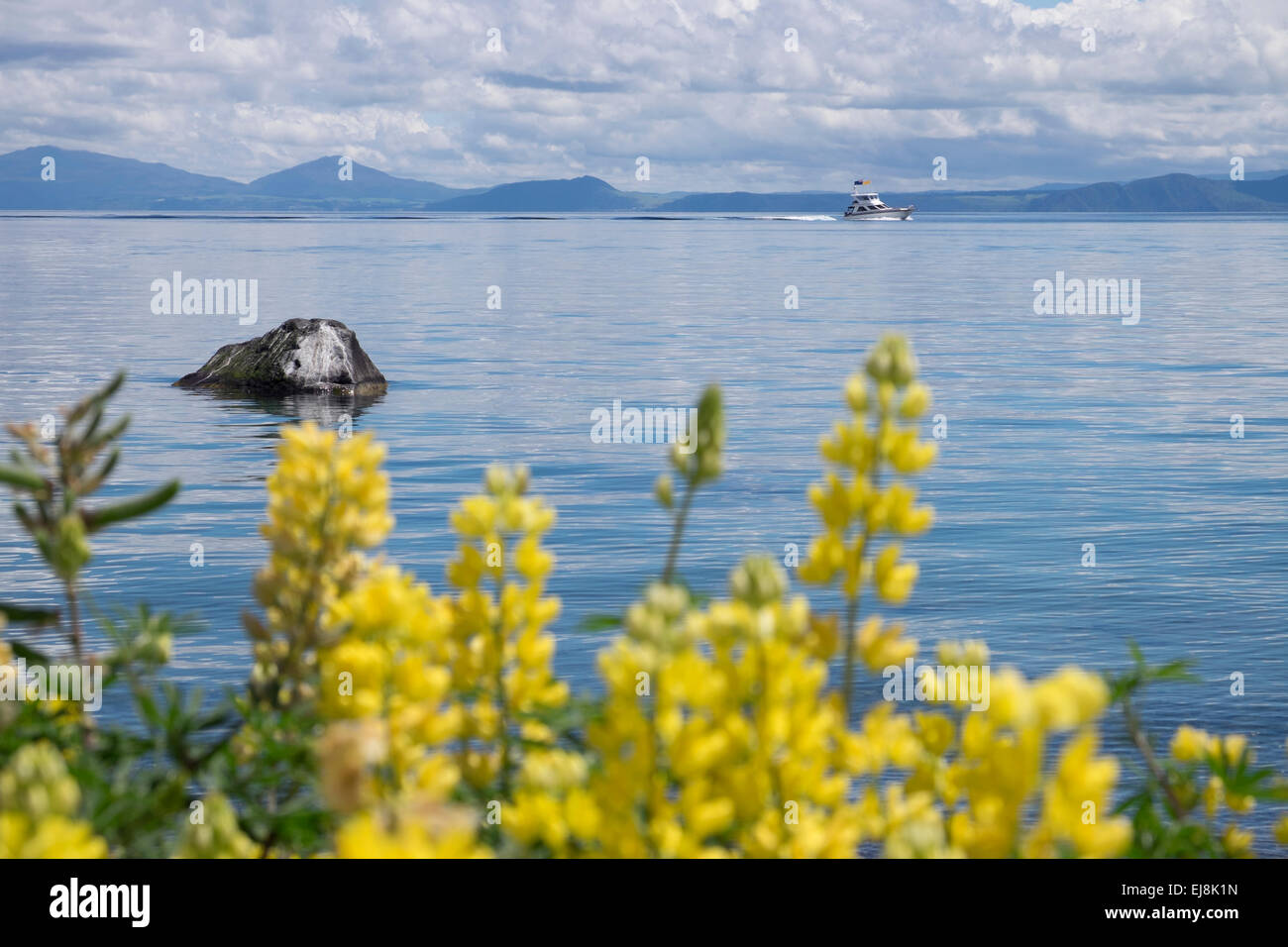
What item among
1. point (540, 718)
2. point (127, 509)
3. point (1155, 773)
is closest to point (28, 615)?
point (127, 509)

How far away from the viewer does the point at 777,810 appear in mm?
1668

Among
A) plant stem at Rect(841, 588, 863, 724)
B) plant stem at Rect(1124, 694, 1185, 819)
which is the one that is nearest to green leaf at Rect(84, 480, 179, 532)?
plant stem at Rect(841, 588, 863, 724)

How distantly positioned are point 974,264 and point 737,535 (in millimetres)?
69016

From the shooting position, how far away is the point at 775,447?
64.6 feet

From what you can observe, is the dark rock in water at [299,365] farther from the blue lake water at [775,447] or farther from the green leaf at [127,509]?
the green leaf at [127,509]

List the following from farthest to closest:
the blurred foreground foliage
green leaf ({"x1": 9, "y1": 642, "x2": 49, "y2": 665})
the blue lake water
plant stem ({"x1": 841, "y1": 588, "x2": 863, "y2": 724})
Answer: the blue lake water → green leaf ({"x1": 9, "y1": 642, "x2": 49, "y2": 665}) → plant stem ({"x1": 841, "y1": 588, "x2": 863, "y2": 724}) → the blurred foreground foliage

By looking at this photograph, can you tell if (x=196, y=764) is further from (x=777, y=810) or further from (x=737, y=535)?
(x=737, y=535)

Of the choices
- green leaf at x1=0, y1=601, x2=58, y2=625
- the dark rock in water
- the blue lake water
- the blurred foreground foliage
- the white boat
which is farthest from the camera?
the white boat

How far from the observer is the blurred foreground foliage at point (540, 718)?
1.41 metres

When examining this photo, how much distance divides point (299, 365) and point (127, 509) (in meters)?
22.4

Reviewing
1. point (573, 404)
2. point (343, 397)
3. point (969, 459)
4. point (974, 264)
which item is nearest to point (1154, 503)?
point (969, 459)

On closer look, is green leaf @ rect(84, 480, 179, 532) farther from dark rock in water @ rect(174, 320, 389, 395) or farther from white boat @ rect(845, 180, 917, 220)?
white boat @ rect(845, 180, 917, 220)

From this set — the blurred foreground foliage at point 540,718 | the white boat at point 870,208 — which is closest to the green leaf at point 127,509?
the blurred foreground foliage at point 540,718

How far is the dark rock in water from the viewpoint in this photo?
2377cm
